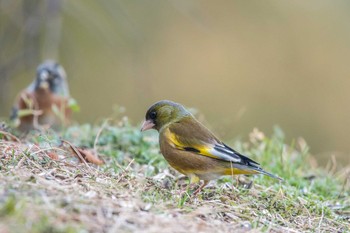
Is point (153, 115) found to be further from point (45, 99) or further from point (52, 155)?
point (45, 99)

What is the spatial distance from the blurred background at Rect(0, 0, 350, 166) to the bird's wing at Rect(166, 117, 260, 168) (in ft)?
25.4

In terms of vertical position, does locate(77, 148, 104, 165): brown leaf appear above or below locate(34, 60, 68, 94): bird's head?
below

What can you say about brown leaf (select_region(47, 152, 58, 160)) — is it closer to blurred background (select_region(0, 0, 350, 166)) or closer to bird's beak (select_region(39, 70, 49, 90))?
A: bird's beak (select_region(39, 70, 49, 90))

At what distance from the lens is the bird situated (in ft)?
26.3

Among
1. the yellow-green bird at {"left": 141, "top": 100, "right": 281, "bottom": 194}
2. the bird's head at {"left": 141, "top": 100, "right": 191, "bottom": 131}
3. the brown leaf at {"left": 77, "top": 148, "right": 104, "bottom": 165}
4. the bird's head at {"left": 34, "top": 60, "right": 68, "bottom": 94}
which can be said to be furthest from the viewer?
the bird's head at {"left": 34, "top": 60, "right": 68, "bottom": 94}

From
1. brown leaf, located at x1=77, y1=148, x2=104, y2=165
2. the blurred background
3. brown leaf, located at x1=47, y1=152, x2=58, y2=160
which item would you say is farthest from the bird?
the blurred background

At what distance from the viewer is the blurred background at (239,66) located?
46.1 ft

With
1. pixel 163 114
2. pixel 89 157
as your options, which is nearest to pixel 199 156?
pixel 163 114

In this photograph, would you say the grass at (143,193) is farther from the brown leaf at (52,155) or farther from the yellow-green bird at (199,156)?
the yellow-green bird at (199,156)

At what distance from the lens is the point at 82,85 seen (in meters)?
14.9

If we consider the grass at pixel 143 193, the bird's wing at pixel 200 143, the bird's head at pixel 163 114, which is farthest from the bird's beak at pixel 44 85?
the bird's wing at pixel 200 143

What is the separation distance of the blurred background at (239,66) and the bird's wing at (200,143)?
305 inches

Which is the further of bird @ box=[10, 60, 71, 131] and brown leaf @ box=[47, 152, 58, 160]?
bird @ box=[10, 60, 71, 131]

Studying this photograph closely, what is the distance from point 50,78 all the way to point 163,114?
4442 mm
